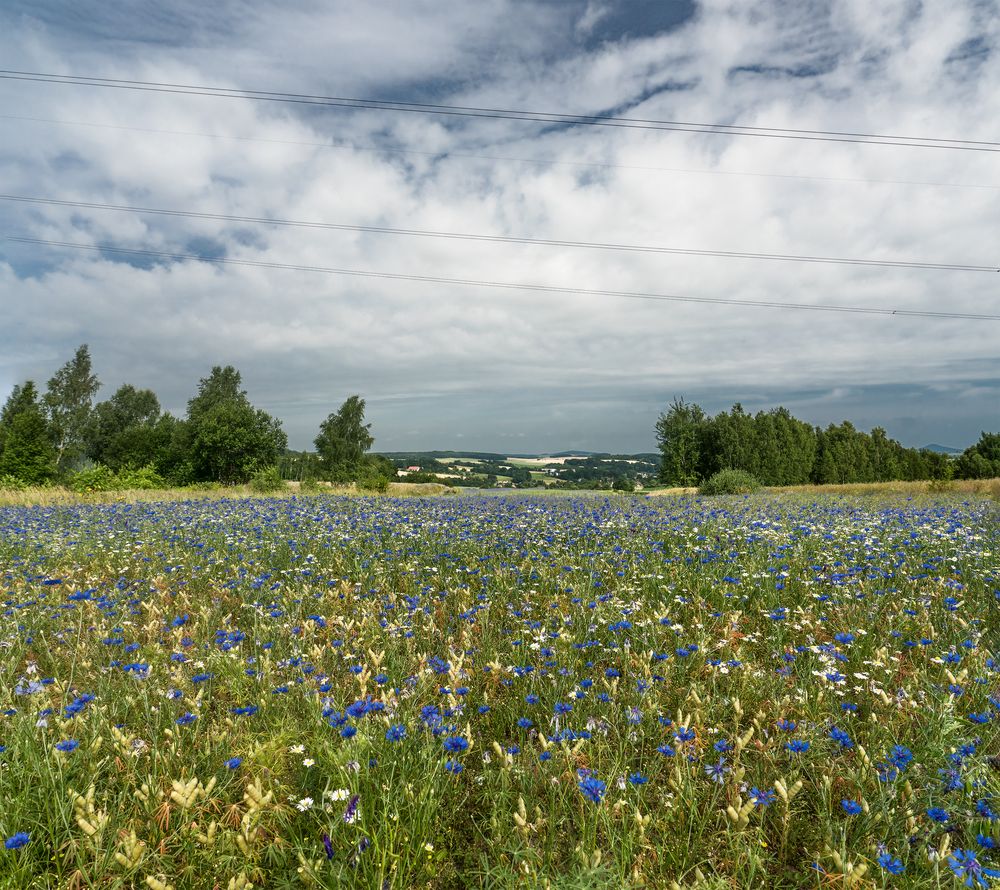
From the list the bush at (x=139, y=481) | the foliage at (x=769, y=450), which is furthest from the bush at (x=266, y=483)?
the foliage at (x=769, y=450)

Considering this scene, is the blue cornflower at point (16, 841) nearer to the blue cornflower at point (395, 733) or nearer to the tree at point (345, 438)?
the blue cornflower at point (395, 733)

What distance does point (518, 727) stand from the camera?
3621mm

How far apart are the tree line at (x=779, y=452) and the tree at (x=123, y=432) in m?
68.5

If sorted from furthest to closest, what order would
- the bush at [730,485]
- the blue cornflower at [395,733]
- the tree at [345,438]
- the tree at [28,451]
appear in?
the tree at [345,438] → the tree at [28,451] → the bush at [730,485] → the blue cornflower at [395,733]

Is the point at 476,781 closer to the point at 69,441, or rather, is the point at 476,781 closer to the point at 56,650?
the point at 56,650

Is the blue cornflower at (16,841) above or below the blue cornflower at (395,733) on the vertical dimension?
below

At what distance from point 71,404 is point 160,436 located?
12.0 m

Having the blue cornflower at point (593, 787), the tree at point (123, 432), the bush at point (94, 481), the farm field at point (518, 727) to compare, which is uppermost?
the tree at point (123, 432)

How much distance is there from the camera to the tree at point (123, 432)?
74.1m

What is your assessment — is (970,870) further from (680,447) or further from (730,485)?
(680,447)

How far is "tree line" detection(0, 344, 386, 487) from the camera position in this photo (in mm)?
56688

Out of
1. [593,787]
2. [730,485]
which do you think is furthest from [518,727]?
[730,485]

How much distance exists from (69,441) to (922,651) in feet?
276

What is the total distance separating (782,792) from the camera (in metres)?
2.36
